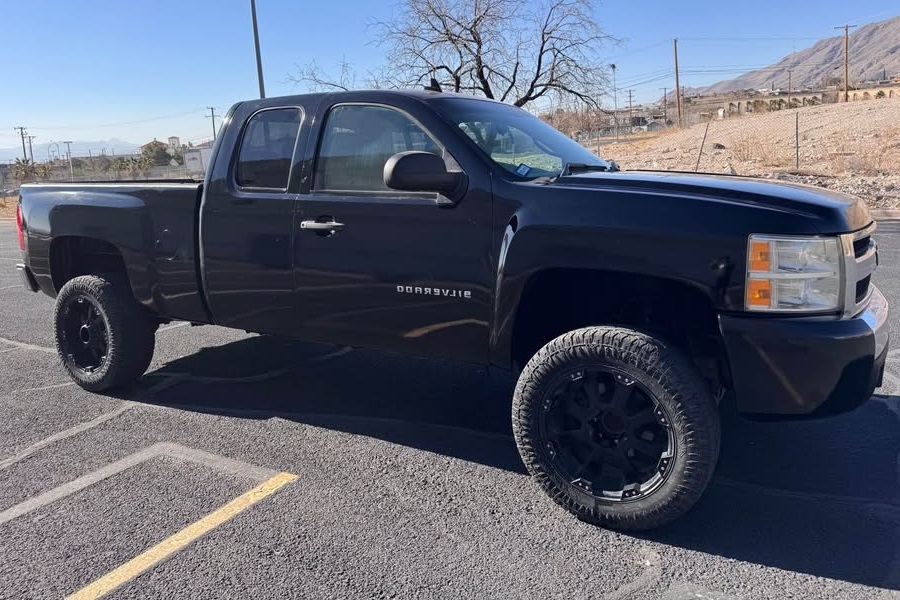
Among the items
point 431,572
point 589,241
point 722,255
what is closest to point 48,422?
point 431,572

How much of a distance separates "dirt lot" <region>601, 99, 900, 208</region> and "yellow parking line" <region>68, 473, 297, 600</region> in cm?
1147

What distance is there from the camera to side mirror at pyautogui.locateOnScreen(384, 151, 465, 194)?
3381mm

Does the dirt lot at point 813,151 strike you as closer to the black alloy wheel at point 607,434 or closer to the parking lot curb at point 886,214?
the parking lot curb at point 886,214

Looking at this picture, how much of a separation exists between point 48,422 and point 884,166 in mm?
21281

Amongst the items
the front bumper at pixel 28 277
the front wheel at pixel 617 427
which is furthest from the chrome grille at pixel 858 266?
the front bumper at pixel 28 277

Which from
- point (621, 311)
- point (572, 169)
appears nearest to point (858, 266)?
point (621, 311)

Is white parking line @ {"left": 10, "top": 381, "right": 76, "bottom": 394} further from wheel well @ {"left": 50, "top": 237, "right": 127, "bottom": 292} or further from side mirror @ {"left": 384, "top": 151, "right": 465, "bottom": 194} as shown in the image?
side mirror @ {"left": 384, "top": 151, "right": 465, "bottom": 194}

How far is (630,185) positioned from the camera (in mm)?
3328

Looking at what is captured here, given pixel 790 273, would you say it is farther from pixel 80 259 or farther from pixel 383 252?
pixel 80 259

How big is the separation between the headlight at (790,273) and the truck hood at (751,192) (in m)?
0.12

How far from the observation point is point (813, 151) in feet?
84.4

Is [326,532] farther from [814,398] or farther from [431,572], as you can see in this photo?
[814,398]

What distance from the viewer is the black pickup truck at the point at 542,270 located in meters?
2.96

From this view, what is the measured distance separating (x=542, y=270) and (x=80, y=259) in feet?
12.0
